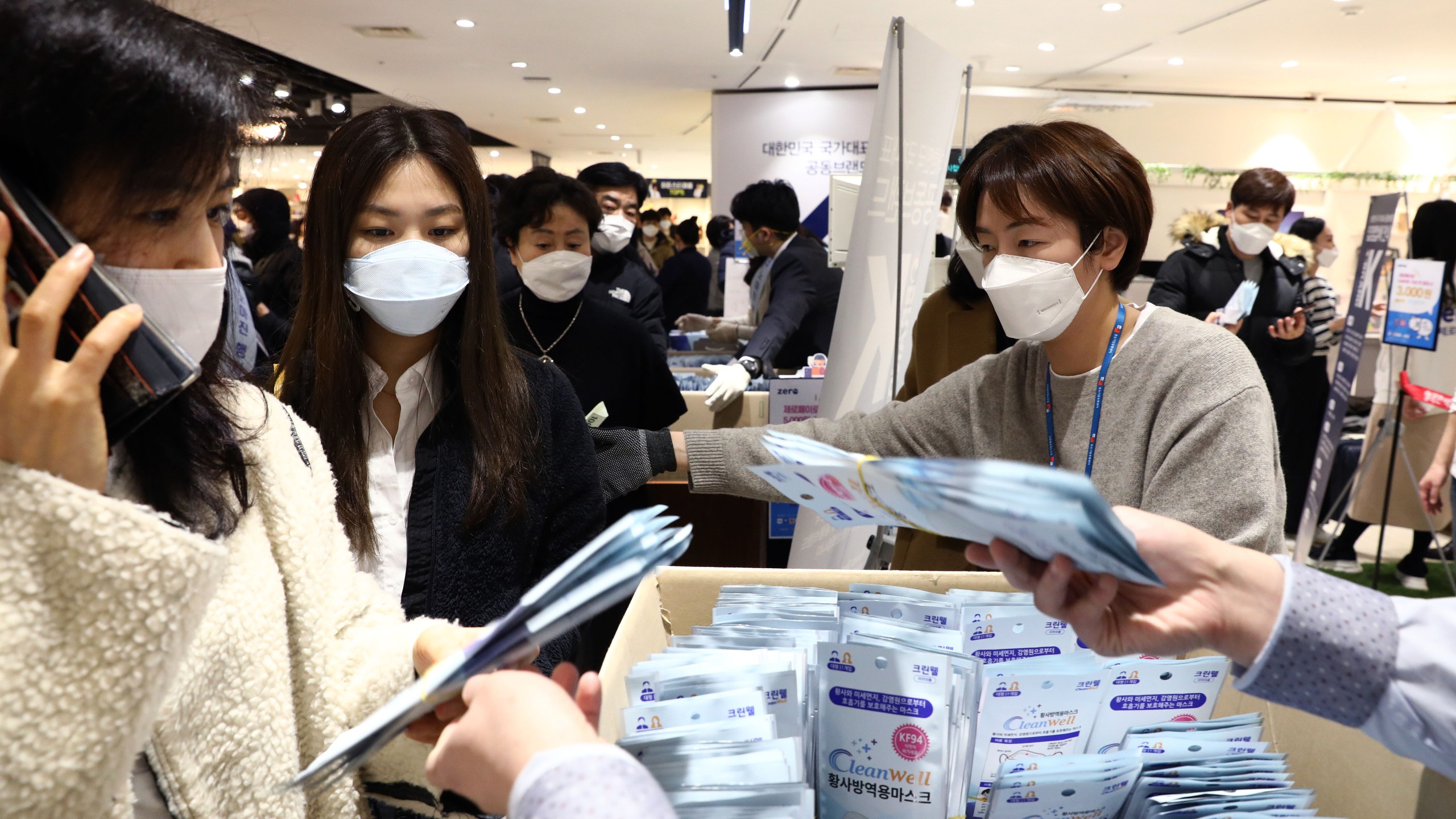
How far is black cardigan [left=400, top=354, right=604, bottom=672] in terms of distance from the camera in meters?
1.49

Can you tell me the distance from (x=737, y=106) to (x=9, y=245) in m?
13.0

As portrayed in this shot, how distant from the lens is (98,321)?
2.24 feet

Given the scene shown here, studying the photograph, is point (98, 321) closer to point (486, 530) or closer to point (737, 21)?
point (486, 530)

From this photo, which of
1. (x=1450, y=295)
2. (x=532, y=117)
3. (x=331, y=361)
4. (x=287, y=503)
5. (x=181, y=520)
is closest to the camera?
(x=181, y=520)

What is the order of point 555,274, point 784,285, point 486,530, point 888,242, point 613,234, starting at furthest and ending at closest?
point 784,285, point 613,234, point 555,274, point 888,242, point 486,530

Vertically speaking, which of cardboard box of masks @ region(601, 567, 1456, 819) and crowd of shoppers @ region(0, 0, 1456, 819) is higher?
crowd of shoppers @ region(0, 0, 1456, 819)

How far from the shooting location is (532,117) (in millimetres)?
16703

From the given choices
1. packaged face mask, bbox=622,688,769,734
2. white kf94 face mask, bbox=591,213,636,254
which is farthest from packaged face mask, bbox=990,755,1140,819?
white kf94 face mask, bbox=591,213,636,254

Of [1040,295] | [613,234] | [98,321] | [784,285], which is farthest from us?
[784,285]

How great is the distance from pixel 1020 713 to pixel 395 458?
1049 mm

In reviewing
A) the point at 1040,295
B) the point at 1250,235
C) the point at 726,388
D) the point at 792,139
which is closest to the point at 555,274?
the point at 726,388

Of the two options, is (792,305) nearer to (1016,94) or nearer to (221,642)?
(221,642)

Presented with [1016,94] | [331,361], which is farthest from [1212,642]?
[1016,94]

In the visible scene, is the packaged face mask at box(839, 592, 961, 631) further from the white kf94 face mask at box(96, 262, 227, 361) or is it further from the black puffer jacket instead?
the black puffer jacket
